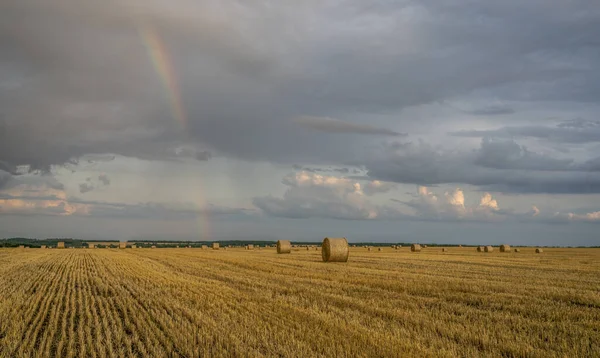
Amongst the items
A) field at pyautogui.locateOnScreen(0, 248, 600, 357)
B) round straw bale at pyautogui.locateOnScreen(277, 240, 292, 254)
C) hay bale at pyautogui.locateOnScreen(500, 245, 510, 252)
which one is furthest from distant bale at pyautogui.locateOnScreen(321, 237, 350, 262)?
hay bale at pyautogui.locateOnScreen(500, 245, 510, 252)

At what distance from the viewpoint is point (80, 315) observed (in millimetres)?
10727

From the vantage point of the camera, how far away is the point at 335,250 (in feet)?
92.5

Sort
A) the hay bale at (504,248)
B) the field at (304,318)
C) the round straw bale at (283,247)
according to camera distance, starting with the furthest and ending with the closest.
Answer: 1. the hay bale at (504,248)
2. the round straw bale at (283,247)
3. the field at (304,318)

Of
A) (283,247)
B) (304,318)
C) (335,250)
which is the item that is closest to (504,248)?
(283,247)

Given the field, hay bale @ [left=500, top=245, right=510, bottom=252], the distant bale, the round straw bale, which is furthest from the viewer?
hay bale @ [left=500, top=245, right=510, bottom=252]

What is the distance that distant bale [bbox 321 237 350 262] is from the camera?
2811 centimetres

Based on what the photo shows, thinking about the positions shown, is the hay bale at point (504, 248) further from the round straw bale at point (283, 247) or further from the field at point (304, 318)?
the field at point (304, 318)

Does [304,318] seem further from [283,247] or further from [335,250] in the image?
[283,247]

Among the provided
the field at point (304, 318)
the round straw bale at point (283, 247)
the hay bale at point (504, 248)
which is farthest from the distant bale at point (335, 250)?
the hay bale at point (504, 248)

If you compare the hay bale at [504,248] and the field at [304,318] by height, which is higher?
the hay bale at [504,248]

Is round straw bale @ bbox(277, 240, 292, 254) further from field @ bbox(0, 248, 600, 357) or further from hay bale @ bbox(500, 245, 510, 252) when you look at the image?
field @ bbox(0, 248, 600, 357)

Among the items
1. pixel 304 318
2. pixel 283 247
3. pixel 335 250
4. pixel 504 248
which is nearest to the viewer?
pixel 304 318

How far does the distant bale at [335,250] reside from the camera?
28.1 metres

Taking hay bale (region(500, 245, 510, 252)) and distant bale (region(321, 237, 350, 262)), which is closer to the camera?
distant bale (region(321, 237, 350, 262))
